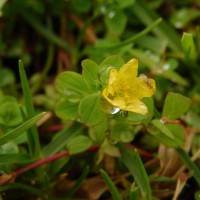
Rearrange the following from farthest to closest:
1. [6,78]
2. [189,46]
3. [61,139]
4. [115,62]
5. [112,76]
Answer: [6,78]
[189,46]
[61,139]
[115,62]
[112,76]

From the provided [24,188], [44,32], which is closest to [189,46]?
[44,32]

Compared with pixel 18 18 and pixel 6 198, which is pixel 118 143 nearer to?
pixel 6 198

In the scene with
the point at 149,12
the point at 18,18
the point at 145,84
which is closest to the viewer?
the point at 145,84

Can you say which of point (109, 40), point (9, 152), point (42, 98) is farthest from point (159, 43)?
point (9, 152)

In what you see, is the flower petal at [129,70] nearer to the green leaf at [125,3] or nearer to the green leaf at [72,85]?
the green leaf at [72,85]

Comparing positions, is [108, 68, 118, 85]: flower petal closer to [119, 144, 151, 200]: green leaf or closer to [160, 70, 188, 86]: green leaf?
[119, 144, 151, 200]: green leaf

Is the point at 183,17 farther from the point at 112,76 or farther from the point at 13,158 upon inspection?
the point at 13,158
